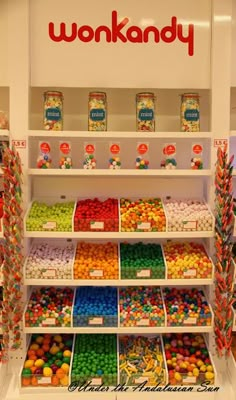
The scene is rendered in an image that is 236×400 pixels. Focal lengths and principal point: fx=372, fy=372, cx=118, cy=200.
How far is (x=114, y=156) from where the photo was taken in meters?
2.83

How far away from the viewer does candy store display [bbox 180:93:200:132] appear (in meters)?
2.83

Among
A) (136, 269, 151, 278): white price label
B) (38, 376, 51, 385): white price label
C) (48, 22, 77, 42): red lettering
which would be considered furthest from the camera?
(48, 22, 77, 42): red lettering

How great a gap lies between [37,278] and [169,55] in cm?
199

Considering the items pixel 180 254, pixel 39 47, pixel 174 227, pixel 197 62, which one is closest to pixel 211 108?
pixel 197 62

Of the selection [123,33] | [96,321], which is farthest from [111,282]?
[123,33]

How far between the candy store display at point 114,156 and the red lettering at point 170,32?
36.0 inches

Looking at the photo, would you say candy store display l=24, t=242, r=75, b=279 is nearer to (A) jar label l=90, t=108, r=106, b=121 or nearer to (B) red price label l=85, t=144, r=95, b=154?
(B) red price label l=85, t=144, r=95, b=154

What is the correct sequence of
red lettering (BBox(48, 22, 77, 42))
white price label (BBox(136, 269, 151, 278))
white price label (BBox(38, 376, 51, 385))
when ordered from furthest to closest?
red lettering (BBox(48, 22, 77, 42)) < white price label (BBox(136, 269, 151, 278)) < white price label (BBox(38, 376, 51, 385))

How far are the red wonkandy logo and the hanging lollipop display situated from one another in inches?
38.6

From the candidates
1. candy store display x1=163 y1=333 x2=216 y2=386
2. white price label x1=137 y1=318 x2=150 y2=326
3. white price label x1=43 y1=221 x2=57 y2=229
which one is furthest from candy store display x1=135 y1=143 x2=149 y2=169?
candy store display x1=163 y1=333 x2=216 y2=386

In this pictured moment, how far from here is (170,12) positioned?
2883 millimetres

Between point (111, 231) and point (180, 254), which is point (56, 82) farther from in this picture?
point (180, 254)

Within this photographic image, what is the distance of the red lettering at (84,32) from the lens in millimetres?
2869

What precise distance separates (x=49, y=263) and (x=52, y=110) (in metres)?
1.16
